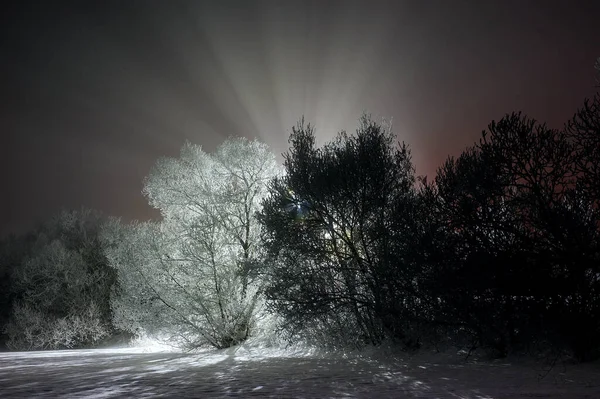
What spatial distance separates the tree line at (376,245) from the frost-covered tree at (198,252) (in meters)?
0.07

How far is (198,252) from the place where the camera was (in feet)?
61.8

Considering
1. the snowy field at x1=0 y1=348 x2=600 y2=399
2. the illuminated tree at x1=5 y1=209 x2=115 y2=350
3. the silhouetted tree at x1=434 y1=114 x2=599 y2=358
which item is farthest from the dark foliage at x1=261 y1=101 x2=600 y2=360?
the illuminated tree at x1=5 y1=209 x2=115 y2=350

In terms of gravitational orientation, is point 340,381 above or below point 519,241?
below

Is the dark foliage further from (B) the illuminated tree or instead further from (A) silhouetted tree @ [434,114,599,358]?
(B) the illuminated tree

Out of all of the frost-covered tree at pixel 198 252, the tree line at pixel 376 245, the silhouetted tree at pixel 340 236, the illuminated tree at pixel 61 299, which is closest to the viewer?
the tree line at pixel 376 245

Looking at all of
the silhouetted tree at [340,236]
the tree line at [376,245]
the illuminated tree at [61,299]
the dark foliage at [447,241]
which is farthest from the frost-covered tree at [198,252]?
the illuminated tree at [61,299]

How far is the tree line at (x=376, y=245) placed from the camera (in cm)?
1030

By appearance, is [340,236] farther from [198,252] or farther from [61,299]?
[61,299]

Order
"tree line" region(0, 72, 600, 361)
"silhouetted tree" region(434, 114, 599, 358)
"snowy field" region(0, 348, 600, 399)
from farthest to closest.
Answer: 1. "tree line" region(0, 72, 600, 361)
2. "silhouetted tree" region(434, 114, 599, 358)
3. "snowy field" region(0, 348, 600, 399)

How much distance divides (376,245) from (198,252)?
8522mm

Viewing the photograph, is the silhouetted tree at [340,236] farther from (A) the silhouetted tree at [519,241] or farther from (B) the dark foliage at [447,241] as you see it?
(A) the silhouetted tree at [519,241]

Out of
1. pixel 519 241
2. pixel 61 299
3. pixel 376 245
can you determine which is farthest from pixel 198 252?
pixel 61 299

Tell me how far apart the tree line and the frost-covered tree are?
7 centimetres

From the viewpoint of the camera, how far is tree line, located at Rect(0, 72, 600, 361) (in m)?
10.3
